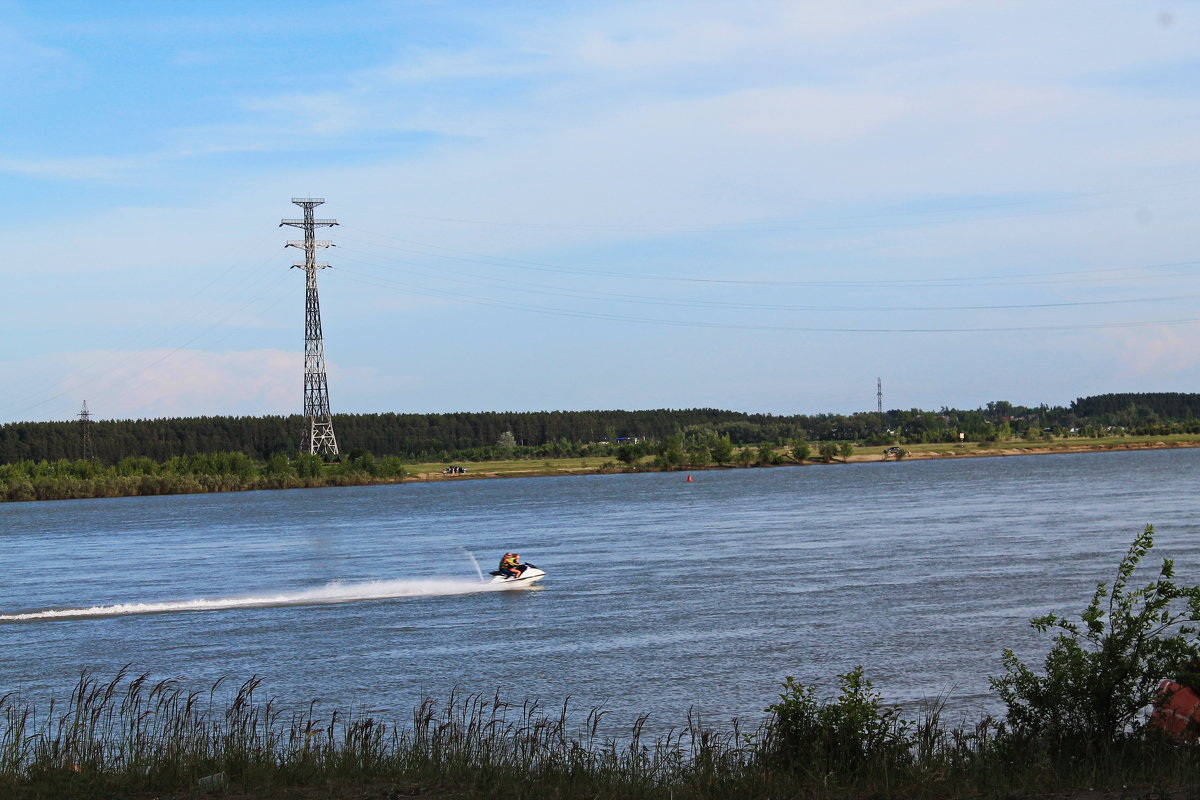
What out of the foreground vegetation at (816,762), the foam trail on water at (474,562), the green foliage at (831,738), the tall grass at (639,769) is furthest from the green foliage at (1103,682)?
the foam trail on water at (474,562)

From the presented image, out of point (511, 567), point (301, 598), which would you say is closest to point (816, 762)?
point (511, 567)

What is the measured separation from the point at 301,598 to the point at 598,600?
11709mm

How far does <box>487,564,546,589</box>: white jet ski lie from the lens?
46.1 m

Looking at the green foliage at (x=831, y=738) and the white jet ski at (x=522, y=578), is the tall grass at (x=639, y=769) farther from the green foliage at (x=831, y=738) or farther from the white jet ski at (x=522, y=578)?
the white jet ski at (x=522, y=578)

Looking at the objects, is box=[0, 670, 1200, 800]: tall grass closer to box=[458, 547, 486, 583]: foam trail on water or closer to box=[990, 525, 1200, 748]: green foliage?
box=[990, 525, 1200, 748]: green foliage

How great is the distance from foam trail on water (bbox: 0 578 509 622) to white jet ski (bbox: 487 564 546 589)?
29 centimetres

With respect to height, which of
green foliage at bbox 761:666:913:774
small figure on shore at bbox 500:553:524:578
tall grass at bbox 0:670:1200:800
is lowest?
small figure on shore at bbox 500:553:524:578

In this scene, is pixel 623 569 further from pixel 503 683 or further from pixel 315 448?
pixel 315 448

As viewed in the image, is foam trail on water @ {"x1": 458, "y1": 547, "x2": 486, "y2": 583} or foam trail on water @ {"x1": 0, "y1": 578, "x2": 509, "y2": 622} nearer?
foam trail on water @ {"x1": 0, "y1": 578, "x2": 509, "y2": 622}

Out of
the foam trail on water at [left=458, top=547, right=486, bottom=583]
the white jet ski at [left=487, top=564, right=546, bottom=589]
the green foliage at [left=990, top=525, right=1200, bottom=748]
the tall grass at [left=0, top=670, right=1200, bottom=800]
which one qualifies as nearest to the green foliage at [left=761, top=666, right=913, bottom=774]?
the tall grass at [left=0, top=670, right=1200, bottom=800]

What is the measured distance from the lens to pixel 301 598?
45375mm

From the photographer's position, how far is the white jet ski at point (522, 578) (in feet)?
151

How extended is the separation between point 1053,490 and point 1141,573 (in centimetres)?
6562

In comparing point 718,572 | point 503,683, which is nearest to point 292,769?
point 503,683
